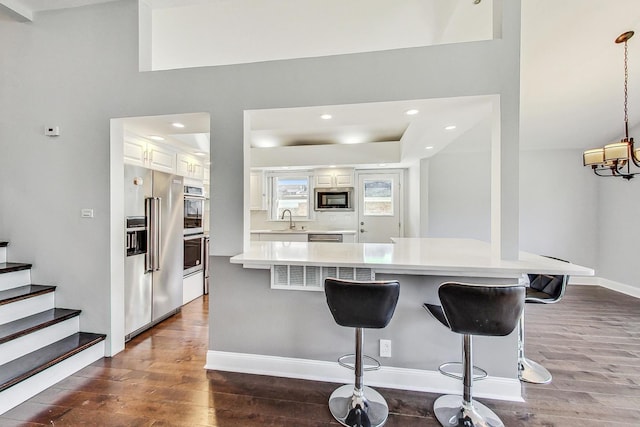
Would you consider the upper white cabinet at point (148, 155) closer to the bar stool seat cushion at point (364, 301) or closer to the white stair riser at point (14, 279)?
the white stair riser at point (14, 279)

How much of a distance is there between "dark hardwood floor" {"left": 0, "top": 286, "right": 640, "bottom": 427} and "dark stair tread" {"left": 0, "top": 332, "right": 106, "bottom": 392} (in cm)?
19

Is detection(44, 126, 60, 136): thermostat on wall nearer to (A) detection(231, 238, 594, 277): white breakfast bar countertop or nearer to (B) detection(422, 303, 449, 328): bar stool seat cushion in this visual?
(A) detection(231, 238, 594, 277): white breakfast bar countertop

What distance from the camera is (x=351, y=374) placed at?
86.7 inches

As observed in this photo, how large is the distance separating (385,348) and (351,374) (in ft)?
1.12

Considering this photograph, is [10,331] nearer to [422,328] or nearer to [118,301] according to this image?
[118,301]

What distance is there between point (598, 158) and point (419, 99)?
8.88 ft

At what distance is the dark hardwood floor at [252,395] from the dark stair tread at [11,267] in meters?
1.12

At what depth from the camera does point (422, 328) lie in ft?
7.06

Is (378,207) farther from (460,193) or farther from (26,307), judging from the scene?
(26,307)

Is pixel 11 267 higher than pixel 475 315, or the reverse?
pixel 11 267

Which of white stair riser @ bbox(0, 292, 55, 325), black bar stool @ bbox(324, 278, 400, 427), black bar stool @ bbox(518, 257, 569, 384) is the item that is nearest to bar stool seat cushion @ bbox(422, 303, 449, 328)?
black bar stool @ bbox(324, 278, 400, 427)

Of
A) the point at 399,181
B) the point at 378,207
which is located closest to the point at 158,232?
the point at 378,207

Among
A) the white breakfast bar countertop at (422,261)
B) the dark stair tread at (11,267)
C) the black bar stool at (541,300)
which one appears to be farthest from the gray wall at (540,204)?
the dark stair tread at (11,267)

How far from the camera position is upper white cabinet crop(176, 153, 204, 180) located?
392 cm
